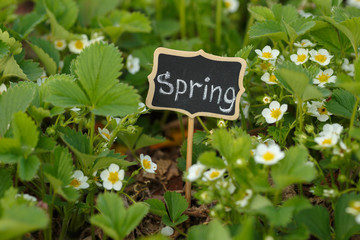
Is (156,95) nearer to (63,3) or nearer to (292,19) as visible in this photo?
(292,19)

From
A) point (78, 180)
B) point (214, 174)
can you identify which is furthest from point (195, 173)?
point (78, 180)

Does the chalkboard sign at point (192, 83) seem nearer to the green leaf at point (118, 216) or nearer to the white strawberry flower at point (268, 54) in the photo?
the white strawberry flower at point (268, 54)

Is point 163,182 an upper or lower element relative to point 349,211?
lower

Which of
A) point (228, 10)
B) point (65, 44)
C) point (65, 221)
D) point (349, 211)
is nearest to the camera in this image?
point (349, 211)

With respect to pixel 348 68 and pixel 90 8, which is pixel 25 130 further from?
pixel 90 8

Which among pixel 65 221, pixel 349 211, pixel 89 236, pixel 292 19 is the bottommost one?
pixel 89 236

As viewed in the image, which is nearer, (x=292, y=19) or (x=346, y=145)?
(x=346, y=145)

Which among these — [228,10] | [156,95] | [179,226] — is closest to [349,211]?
[179,226]

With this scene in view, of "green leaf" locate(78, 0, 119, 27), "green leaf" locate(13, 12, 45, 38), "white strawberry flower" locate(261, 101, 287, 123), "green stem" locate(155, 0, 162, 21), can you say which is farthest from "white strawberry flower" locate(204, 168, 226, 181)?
"green stem" locate(155, 0, 162, 21)
